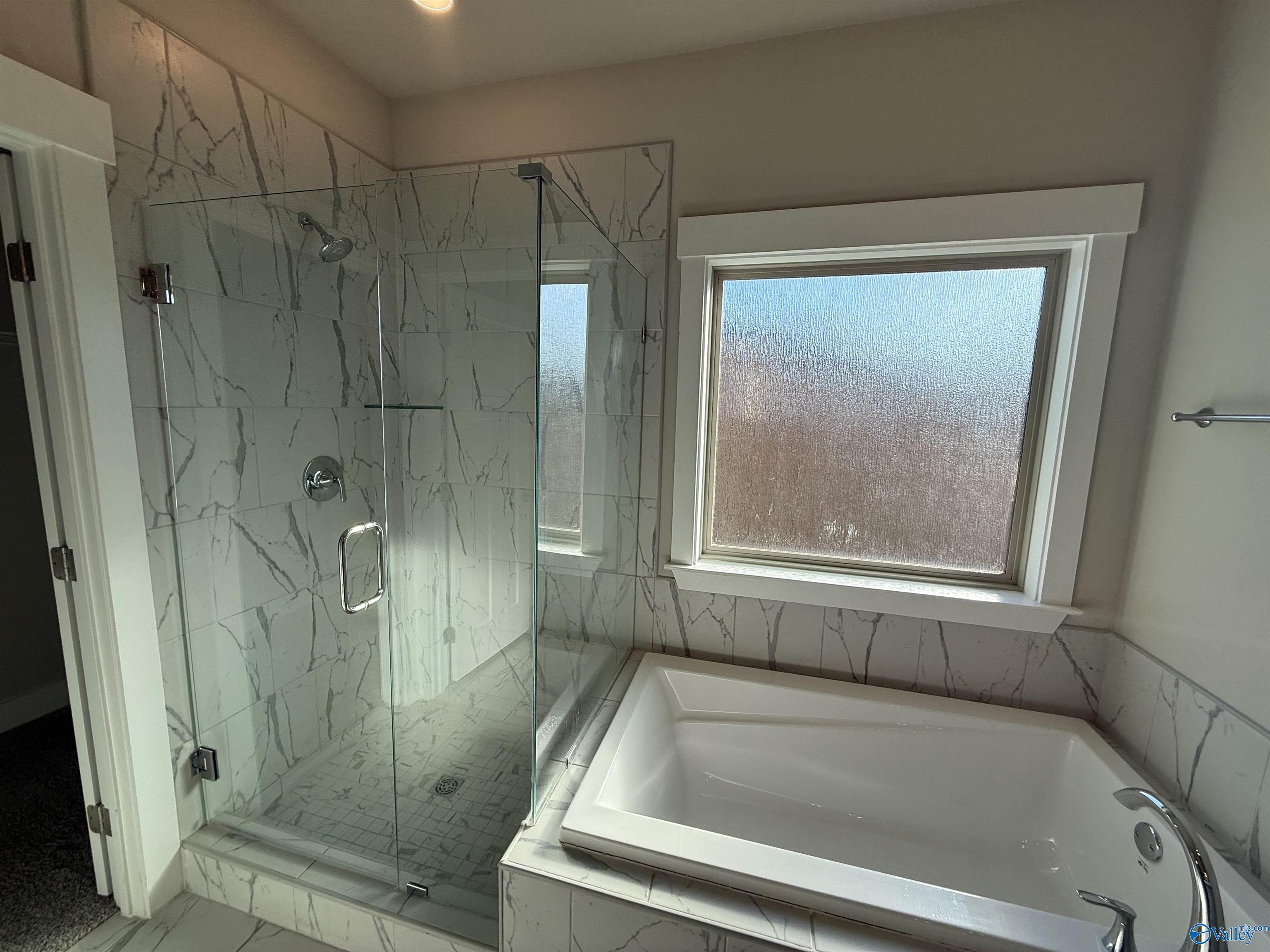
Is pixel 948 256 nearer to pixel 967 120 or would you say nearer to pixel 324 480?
pixel 967 120

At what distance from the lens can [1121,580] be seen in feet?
5.36

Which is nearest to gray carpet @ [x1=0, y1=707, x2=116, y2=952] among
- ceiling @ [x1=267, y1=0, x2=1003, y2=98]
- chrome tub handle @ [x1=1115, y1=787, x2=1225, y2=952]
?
chrome tub handle @ [x1=1115, y1=787, x2=1225, y2=952]

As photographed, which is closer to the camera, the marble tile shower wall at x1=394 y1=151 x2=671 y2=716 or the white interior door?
the white interior door

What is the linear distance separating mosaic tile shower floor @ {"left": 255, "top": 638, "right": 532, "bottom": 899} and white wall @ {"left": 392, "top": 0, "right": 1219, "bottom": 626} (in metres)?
1.13

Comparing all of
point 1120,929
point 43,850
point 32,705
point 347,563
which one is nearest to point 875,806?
point 1120,929

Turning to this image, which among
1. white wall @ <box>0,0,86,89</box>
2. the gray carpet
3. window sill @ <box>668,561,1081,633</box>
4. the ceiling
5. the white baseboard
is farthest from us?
the white baseboard

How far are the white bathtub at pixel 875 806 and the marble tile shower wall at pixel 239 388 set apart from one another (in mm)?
999

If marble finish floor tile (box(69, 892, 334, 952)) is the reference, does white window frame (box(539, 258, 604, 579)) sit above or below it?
above

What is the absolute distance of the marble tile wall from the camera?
1.16 meters

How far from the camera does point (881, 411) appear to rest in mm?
1834

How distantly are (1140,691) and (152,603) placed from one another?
2.74 meters

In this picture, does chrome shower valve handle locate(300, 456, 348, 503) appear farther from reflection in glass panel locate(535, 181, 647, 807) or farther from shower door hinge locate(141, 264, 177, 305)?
reflection in glass panel locate(535, 181, 647, 807)

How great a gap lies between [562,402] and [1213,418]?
1.51m

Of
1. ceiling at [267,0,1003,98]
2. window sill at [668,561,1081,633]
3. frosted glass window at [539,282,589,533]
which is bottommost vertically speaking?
window sill at [668,561,1081,633]
